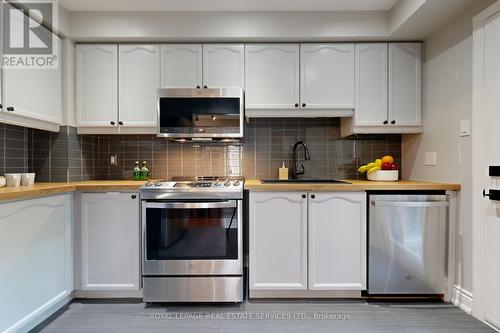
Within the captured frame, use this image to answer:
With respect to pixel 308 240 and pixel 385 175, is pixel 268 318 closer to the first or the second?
pixel 308 240

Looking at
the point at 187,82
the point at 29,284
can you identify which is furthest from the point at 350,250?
the point at 29,284

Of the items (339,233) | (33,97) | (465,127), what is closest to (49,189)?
(33,97)

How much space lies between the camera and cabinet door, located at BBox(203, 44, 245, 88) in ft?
8.25

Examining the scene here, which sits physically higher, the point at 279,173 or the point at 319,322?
the point at 279,173

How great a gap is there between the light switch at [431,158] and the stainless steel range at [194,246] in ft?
5.29

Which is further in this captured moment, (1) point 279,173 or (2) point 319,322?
(1) point 279,173

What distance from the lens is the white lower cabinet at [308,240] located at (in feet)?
7.20

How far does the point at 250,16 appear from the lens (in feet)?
7.97

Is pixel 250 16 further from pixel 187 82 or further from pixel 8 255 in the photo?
pixel 8 255

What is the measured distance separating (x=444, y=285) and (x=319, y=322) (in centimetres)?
102

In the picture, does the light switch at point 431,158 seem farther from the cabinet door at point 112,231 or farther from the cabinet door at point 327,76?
the cabinet door at point 112,231

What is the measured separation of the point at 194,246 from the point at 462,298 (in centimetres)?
199

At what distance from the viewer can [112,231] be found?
2232 mm

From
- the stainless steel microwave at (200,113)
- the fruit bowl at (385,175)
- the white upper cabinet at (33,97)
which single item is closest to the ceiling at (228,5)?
the white upper cabinet at (33,97)
